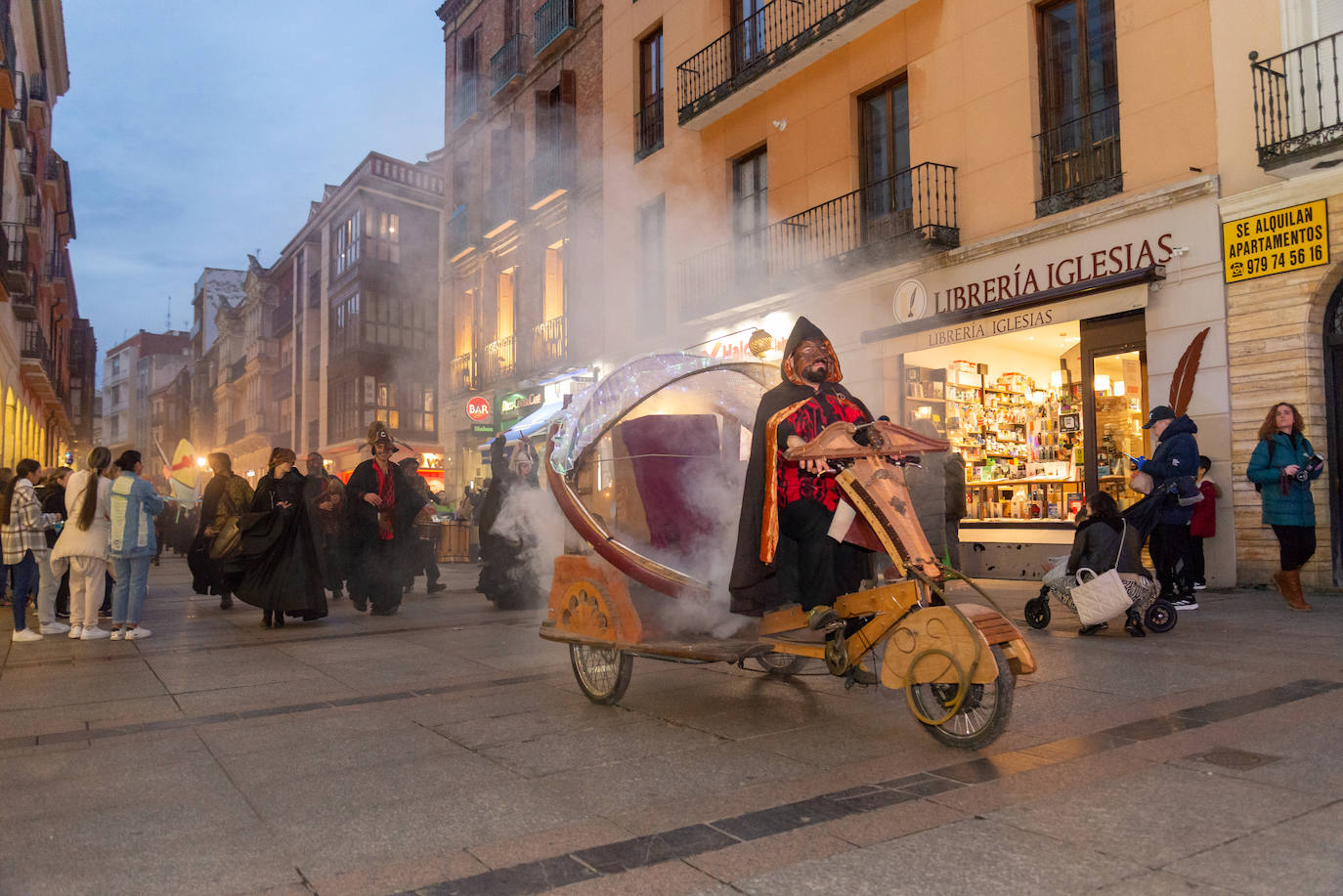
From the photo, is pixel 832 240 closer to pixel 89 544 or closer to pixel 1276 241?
pixel 1276 241

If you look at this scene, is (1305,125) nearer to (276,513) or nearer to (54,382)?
(276,513)

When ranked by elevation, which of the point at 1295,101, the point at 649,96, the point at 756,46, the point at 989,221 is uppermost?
the point at 649,96

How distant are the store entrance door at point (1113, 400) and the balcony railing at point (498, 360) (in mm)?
14245

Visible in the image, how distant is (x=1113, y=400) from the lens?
10.9 m

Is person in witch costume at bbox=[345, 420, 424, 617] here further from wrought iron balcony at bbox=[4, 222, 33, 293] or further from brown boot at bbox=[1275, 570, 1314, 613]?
wrought iron balcony at bbox=[4, 222, 33, 293]

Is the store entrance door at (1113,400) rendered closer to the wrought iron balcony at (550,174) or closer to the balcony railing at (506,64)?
the wrought iron balcony at (550,174)

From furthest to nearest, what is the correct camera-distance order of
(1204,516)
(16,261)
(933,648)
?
(16,261) → (1204,516) → (933,648)

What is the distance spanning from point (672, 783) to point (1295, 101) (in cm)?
930

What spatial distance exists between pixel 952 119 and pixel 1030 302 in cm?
282

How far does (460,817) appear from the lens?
3.15 m

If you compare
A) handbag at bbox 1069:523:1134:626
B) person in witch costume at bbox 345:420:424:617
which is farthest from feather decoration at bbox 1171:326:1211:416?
person in witch costume at bbox 345:420:424:617

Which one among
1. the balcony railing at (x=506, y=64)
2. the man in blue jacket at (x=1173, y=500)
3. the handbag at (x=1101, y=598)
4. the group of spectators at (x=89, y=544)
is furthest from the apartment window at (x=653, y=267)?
the handbag at (x=1101, y=598)

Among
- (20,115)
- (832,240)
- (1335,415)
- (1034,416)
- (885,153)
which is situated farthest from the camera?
(20,115)

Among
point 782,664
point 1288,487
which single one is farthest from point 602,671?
point 1288,487
